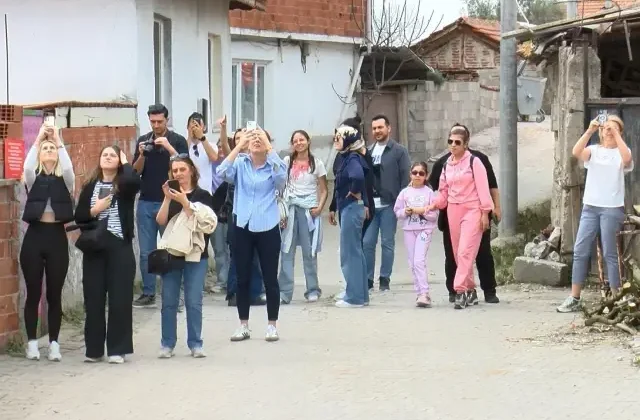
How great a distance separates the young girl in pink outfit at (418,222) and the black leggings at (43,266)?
389 cm

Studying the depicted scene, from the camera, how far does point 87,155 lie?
455 inches

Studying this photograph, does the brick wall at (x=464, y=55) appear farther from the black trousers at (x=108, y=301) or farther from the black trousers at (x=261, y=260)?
the black trousers at (x=108, y=301)

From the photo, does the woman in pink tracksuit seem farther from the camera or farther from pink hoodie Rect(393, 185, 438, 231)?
the camera

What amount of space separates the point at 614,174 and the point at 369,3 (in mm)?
15107

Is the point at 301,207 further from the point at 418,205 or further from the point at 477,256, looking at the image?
the point at 477,256

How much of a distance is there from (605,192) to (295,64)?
43.0 feet

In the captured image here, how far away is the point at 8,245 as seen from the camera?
9.19m

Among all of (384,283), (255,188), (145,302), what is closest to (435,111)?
(384,283)

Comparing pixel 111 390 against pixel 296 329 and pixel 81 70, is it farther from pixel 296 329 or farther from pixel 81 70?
pixel 81 70

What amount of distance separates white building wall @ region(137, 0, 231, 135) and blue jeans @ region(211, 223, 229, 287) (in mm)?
1532

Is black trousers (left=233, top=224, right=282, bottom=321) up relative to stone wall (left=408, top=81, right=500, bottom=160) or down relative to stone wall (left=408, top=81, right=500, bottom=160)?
down

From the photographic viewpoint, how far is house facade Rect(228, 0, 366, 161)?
71.6 ft

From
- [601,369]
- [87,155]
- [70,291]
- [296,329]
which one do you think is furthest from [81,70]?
[601,369]

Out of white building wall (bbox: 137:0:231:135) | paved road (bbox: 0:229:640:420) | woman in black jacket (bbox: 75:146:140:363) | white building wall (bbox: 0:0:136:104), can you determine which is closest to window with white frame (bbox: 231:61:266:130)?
white building wall (bbox: 137:0:231:135)
